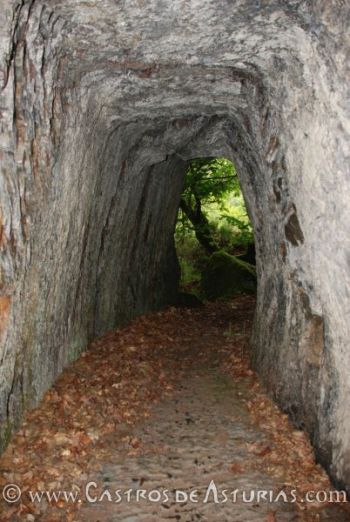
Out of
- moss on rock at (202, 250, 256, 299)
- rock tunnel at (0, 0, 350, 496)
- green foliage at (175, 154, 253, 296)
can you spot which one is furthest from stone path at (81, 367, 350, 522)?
green foliage at (175, 154, 253, 296)

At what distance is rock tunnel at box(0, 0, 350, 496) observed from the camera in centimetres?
383

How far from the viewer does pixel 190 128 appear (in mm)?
7945

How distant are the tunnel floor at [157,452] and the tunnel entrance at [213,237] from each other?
750 cm

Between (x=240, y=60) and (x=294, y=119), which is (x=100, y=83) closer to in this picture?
(x=240, y=60)

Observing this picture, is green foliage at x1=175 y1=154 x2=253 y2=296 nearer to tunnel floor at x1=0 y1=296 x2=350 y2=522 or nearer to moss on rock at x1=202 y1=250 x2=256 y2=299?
moss on rock at x1=202 y1=250 x2=256 y2=299

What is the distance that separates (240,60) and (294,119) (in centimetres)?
103

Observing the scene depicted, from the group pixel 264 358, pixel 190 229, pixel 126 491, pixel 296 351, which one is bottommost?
pixel 126 491

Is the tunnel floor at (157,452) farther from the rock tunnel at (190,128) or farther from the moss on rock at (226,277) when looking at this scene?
the moss on rock at (226,277)

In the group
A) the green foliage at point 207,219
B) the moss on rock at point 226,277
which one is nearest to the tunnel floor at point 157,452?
the moss on rock at point 226,277

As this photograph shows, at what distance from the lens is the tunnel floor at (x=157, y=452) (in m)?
4.21

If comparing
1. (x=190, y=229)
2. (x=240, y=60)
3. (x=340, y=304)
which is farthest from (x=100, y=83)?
(x=190, y=229)

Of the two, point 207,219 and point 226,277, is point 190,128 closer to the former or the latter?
point 226,277

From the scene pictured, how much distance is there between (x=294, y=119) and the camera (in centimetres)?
447

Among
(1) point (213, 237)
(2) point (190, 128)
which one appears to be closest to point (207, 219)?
(1) point (213, 237)
